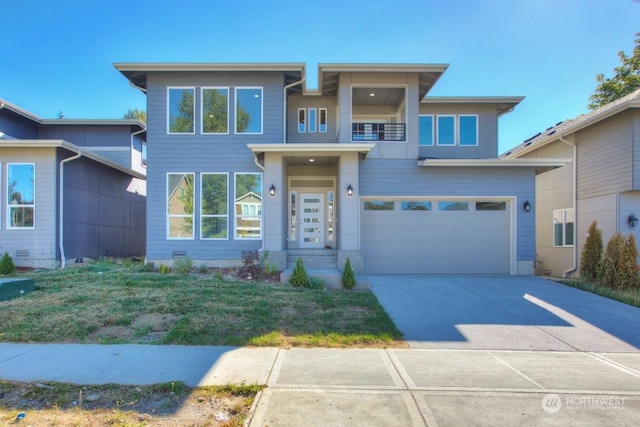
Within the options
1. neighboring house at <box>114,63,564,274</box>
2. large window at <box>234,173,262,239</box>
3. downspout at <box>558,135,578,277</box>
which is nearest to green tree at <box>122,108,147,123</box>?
neighboring house at <box>114,63,564,274</box>

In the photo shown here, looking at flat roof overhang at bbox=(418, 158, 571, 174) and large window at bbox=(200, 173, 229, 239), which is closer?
flat roof overhang at bbox=(418, 158, 571, 174)

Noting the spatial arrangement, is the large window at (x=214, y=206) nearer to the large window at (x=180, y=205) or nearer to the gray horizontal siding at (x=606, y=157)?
the large window at (x=180, y=205)

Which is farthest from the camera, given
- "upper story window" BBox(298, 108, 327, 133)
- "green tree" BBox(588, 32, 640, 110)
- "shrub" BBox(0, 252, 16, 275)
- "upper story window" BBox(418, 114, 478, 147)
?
"green tree" BBox(588, 32, 640, 110)

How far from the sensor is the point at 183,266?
1031cm

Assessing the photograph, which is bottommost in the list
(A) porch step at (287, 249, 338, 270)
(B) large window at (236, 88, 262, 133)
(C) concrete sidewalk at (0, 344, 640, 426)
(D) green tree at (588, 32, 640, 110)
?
(C) concrete sidewalk at (0, 344, 640, 426)

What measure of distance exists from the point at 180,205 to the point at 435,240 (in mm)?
7892

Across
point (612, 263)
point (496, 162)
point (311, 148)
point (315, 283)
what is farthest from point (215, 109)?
point (612, 263)

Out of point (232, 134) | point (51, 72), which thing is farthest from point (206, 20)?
point (51, 72)

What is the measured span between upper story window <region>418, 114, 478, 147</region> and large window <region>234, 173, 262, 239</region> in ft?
20.5

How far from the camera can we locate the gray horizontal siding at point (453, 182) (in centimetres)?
Answer: 1106

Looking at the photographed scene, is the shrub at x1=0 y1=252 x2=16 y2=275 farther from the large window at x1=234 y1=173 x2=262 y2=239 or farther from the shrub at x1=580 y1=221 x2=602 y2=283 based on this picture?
the shrub at x1=580 y1=221 x2=602 y2=283

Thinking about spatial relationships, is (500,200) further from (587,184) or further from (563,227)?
(563,227)

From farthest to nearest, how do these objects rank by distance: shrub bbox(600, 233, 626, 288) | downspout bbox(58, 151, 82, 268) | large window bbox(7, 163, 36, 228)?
downspout bbox(58, 151, 82, 268) < large window bbox(7, 163, 36, 228) < shrub bbox(600, 233, 626, 288)

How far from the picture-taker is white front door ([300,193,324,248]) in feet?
41.5
